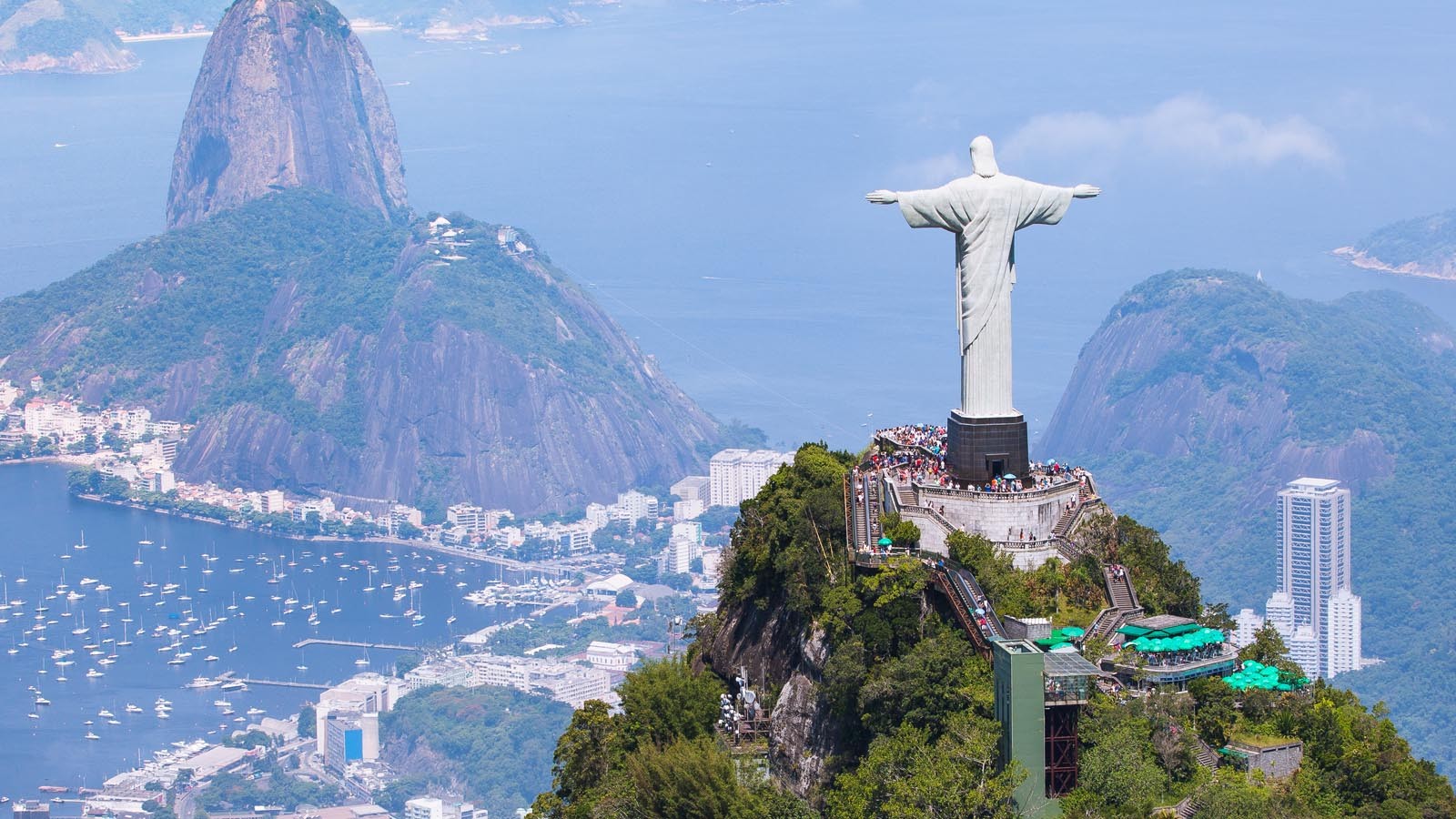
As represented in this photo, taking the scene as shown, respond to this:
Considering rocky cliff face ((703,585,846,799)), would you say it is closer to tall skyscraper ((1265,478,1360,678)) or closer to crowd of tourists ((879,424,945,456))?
crowd of tourists ((879,424,945,456))

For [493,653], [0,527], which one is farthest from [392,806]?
[0,527]

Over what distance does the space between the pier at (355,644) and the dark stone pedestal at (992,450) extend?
361 feet

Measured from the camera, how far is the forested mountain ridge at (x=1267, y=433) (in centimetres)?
14550

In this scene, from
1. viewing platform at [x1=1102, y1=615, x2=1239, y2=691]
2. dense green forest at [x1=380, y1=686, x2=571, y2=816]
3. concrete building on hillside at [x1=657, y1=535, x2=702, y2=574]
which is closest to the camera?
viewing platform at [x1=1102, y1=615, x2=1239, y2=691]

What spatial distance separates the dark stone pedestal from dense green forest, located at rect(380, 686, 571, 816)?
8504cm

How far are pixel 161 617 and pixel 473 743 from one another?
33.2 meters

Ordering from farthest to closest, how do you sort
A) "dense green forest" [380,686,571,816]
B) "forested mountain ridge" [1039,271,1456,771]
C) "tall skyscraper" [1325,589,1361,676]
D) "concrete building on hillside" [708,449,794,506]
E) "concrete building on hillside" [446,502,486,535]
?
"concrete building on hillside" [446,502,486,535]
"concrete building on hillside" [708,449,794,506]
"forested mountain ridge" [1039,271,1456,771]
"tall skyscraper" [1325,589,1361,676]
"dense green forest" [380,686,571,816]

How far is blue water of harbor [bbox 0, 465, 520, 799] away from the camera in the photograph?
132250 millimetres

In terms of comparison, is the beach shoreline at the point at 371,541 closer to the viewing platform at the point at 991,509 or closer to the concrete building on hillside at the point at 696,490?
the concrete building on hillside at the point at 696,490

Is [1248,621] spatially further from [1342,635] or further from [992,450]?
[992,450]

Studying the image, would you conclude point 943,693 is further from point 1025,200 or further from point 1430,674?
point 1430,674

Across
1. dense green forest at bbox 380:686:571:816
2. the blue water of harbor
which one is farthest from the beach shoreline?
dense green forest at bbox 380:686:571:816

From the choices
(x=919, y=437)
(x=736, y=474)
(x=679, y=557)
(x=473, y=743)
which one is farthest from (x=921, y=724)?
(x=736, y=474)

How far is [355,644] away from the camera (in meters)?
153
